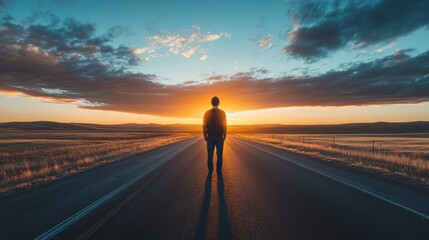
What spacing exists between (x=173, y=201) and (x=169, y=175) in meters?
4.36

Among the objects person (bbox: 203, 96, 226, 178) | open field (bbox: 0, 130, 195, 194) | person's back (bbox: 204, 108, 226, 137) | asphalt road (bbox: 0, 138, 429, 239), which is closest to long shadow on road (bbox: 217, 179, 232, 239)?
asphalt road (bbox: 0, 138, 429, 239)

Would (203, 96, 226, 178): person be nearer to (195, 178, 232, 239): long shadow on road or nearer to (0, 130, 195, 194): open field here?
(195, 178, 232, 239): long shadow on road

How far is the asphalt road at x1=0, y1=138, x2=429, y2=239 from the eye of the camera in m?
5.05

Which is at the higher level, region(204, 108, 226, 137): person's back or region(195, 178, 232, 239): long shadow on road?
region(204, 108, 226, 137): person's back

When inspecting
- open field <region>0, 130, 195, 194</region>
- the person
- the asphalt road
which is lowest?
open field <region>0, 130, 195, 194</region>

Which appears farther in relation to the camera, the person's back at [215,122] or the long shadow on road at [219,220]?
the person's back at [215,122]

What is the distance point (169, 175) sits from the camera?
11.6 meters

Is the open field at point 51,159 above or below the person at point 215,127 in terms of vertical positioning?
below

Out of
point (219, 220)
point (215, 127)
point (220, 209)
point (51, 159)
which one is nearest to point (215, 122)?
point (215, 127)

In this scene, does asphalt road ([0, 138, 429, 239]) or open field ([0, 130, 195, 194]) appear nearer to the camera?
asphalt road ([0, 138, 429, 239])

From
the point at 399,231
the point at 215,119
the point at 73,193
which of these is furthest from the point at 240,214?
the point at 215,119

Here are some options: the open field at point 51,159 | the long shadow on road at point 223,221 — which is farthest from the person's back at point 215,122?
the open field at point 51,159

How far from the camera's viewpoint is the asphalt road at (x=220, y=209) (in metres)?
5.05

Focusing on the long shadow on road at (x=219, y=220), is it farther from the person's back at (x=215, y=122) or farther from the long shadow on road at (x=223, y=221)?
the person's back at (x=215, y=122)
